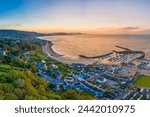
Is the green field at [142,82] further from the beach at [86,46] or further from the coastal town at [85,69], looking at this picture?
the beach at [86,46]

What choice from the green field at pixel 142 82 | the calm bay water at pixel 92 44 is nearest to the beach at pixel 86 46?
the calm bay water at pixel 92 44

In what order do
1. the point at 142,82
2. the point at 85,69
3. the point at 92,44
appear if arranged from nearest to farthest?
the point at 142,82
the point at 85,69
the point at 92,44

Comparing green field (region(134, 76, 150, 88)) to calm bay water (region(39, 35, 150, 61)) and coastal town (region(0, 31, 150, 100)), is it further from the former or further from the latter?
calm bay water (region(39, 35, 150, 61))

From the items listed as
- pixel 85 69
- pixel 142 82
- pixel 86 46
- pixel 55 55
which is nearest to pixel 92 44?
pixel 86 46

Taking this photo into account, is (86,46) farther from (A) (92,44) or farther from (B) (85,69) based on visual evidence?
(B) (85,69)

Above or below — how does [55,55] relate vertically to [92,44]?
below

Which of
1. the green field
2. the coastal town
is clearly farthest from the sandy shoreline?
the green field

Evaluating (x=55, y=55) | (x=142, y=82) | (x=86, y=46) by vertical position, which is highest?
(x=86, y=46)
